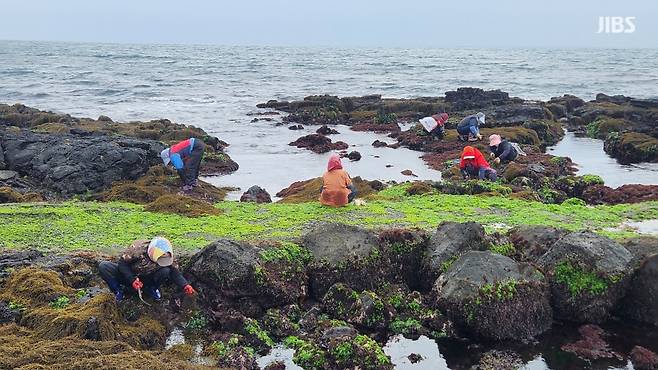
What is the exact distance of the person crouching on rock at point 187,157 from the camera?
18891mm

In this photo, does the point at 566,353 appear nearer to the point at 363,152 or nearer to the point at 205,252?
the point at 205,252

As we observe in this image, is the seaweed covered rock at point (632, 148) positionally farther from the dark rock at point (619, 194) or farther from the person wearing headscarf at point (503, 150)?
the dark rock at point (619, 194)

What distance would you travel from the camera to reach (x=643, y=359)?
8625 mm

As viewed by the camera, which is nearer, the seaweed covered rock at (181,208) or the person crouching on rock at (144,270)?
the person crouching on rock at (144,270)

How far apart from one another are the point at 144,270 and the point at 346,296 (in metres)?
3.41

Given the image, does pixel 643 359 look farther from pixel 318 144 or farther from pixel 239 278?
pixel 318 144

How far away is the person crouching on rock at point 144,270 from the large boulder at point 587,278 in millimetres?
6402

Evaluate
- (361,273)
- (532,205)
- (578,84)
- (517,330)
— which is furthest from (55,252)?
(578,84)

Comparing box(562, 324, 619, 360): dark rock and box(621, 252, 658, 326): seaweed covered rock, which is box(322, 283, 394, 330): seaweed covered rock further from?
box(621, 252, 658, 326): seaweed covered rock

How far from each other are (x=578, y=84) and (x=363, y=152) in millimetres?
49563

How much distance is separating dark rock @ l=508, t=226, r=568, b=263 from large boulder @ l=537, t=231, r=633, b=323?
0.63 metres

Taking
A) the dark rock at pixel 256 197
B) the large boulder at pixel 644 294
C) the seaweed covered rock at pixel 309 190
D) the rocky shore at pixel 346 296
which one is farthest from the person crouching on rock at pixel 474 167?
the large boulder at pixel 644 294

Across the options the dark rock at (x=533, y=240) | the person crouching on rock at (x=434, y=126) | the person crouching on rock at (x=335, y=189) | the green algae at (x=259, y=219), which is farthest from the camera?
the person crouching on rock at (x=434, y=126)

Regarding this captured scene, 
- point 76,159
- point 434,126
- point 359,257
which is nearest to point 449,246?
point 359,257
